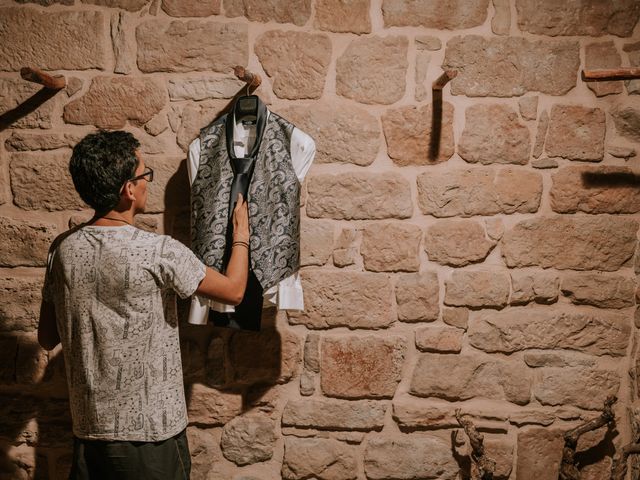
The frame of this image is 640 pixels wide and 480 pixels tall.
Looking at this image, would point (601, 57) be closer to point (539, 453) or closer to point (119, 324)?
point (539, 453)

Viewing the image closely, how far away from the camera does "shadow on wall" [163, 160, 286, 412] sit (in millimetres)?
1902

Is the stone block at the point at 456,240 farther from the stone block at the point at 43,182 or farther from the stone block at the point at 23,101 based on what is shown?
the stone block at the point at 23,101

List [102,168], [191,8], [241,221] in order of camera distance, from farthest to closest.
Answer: [191,8], [241,221], [102,168]

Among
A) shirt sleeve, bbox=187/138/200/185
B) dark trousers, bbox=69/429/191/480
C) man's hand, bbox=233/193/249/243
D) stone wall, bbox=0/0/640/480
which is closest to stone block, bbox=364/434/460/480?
stone wall, bbox=0/0/640/480

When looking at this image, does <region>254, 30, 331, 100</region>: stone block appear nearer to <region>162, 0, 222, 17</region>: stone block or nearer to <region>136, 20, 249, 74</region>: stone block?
<region>136, 20, 249, 74</region>: stone block

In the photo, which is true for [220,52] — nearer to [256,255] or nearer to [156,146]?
[156,146]

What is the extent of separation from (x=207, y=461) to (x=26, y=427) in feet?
2.40

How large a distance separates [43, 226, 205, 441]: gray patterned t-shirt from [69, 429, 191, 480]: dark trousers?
3cm

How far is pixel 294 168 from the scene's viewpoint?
1651 millimetres

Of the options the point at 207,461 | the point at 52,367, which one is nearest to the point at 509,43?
the point at 207,461

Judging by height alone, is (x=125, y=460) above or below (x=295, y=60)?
below

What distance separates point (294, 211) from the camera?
162 centimetres

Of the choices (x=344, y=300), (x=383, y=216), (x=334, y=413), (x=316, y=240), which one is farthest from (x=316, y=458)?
(x=383, y=216)

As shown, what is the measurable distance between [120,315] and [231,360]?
661 mm
